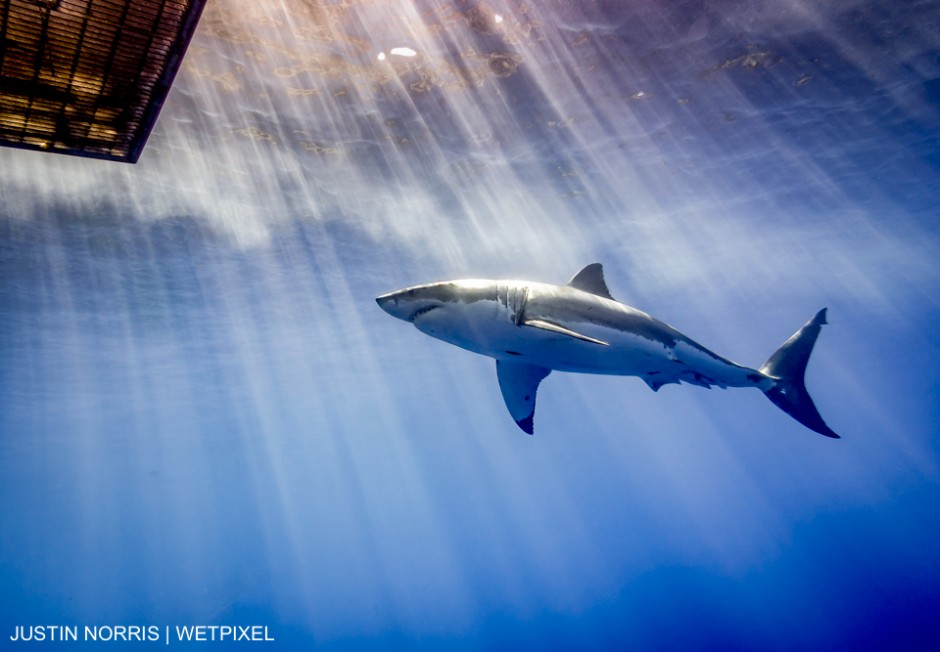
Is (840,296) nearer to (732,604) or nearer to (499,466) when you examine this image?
(732,604)

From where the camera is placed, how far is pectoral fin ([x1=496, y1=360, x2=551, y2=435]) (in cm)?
636

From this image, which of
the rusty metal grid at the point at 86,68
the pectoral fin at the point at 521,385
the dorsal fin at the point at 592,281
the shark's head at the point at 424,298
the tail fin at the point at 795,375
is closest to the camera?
the rusty metal grid at the point at 86,68

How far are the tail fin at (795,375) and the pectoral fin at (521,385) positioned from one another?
3726mm

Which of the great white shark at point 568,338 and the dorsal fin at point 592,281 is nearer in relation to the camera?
the great white shark at point 568,338

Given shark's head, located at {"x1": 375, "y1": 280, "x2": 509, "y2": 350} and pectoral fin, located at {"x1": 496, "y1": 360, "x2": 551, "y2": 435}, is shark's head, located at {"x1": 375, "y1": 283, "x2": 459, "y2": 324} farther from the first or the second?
pectoral fin, located at {"x1": 496, "y1": 360, "x2": 551, "y2": 435}

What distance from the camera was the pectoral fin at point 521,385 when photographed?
6359 mm

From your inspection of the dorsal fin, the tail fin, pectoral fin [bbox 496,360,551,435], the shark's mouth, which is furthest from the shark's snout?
the tail fin

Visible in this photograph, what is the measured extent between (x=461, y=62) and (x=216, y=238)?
10.5 metres

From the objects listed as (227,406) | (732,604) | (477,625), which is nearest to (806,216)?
(732,604)

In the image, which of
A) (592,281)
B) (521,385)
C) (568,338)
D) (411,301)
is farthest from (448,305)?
(592,281)

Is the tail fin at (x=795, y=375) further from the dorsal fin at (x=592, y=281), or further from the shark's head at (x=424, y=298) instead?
the shark's head at (x=424, y=298)

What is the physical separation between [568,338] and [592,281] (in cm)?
166

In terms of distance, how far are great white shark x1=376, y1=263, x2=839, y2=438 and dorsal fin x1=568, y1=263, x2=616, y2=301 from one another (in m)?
0.01

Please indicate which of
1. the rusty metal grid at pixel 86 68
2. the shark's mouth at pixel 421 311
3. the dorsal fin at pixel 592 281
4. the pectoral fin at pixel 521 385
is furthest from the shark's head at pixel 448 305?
the rusty metal grid at pixel 86 68
